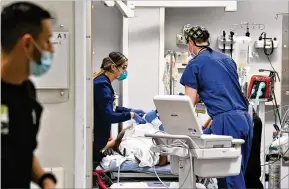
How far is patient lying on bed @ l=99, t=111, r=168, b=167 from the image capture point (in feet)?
13.0

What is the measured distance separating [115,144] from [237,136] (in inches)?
64.1

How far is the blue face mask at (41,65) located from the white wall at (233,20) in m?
4.17

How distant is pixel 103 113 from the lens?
3812 mm

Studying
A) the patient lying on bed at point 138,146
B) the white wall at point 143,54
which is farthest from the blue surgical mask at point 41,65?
the white wall at point 143,54

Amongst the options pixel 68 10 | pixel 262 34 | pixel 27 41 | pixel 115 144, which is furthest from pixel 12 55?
pixel 262 34

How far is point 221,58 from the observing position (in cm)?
301

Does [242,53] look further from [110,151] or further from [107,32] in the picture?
[110,151]

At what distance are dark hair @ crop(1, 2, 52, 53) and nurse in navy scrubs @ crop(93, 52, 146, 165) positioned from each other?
7.12ft

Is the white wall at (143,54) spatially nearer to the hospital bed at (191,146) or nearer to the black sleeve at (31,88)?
the hospital bed at (191,146)

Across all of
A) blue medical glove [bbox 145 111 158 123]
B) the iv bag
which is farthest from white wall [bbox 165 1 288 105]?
blue medical glove [bbox 145 111 158 123]

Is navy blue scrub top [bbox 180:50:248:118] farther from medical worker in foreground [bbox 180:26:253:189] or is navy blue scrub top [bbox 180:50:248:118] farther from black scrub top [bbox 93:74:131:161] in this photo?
black scrub top [bbox 93:74:131:161]

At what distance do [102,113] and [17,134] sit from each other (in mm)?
2375

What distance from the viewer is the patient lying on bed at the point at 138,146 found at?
397 cm

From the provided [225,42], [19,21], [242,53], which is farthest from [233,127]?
[225,42]
